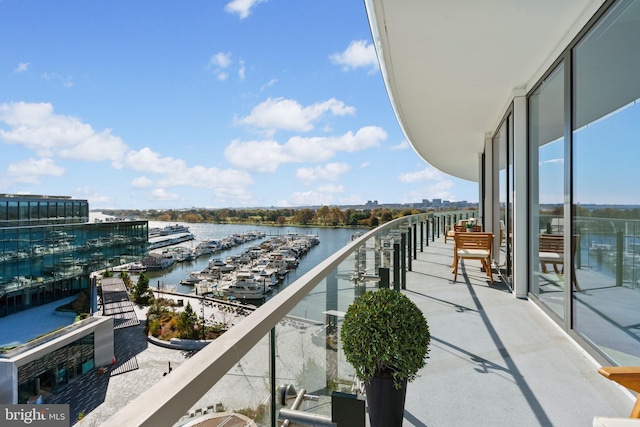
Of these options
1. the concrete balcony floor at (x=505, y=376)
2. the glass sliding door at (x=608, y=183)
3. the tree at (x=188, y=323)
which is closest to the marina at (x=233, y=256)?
the tree at (x=188, y=323)

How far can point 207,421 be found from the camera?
2.64 feet

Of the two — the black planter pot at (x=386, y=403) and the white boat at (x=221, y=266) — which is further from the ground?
the black planter pot at (x=386, y=403)

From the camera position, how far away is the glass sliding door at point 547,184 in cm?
364

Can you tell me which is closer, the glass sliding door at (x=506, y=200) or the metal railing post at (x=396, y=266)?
the metal railing post at (x=396, y=266)

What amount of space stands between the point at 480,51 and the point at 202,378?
4.39 meters

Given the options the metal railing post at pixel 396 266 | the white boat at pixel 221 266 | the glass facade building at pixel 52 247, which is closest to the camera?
the metal railing post at pixel 396 266

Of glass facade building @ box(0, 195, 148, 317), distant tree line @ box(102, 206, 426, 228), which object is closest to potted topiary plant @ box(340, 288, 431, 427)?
distant tree line @ box(102, 206, 426, 228)

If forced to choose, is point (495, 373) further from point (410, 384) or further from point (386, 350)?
point (386, 350)

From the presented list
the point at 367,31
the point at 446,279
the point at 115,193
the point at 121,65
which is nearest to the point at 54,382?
the point at 446,279

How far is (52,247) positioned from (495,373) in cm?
3964

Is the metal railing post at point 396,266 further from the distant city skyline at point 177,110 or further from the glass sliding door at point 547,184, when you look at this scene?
the distant city skyline at point 177,110

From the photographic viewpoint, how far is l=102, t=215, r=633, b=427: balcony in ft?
2.54

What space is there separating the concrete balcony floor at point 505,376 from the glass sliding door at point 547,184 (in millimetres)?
383

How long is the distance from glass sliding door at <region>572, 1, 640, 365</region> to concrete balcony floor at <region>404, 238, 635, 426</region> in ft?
0.98
